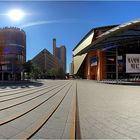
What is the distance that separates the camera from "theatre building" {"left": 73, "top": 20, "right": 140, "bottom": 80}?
1591 inches

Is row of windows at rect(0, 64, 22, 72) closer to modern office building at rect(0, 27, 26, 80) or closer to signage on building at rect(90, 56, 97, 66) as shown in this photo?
modern office building at rect(0, 27, 26, 80)

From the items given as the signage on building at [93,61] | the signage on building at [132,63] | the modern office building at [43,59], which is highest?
the modern office building at [43,59]

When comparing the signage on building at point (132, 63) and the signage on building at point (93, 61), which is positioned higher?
the signage on building at point (93, 61)

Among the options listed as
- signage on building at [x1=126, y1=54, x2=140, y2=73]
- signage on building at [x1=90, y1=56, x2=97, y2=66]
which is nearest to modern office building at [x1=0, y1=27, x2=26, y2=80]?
signage on building at [x1=90, y1=56, x2=97, y2=66]

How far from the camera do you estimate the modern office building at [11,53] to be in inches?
3093

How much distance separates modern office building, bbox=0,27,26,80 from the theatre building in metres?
21.1

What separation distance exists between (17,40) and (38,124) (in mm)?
81091

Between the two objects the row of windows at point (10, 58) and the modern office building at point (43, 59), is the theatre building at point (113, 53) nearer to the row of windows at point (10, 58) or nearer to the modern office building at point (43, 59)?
the row of windows at point (10, 58)

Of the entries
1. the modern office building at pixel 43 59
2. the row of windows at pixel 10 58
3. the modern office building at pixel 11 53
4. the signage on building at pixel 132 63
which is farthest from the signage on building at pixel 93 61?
the modern office building at pixel 43 59

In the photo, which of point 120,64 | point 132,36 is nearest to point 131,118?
point 132,36

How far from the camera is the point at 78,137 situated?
6078mm

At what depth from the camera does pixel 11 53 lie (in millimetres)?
80500

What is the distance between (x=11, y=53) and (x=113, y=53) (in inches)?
1397

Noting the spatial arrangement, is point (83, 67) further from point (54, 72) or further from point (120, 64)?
point (120, 64)
